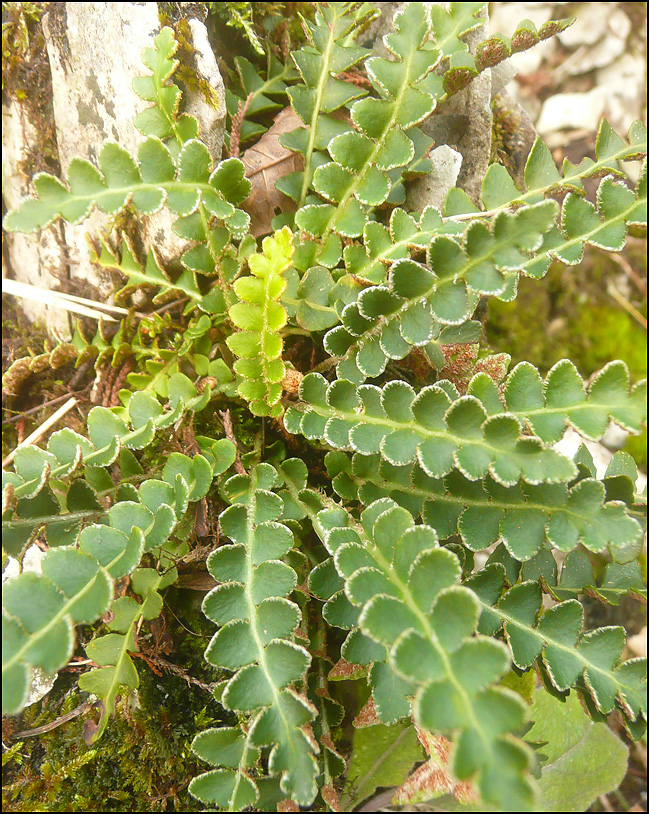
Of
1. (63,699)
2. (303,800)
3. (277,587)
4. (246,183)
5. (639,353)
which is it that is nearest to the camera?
(303,800)

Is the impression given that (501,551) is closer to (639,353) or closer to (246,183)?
(246,183)

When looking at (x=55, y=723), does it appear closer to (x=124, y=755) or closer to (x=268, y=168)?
(x=124, y=755)

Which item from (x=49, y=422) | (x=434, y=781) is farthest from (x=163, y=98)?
(x=434, y=781)

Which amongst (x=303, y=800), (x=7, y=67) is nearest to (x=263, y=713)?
(x=303, y=800)

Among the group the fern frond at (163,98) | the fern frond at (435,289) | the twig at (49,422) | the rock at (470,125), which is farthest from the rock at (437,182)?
the twig at (49,422)

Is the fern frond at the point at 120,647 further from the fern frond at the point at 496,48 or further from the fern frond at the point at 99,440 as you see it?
the fern frond at the point at 496,48

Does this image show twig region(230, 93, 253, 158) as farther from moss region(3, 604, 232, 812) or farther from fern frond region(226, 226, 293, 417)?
moss region(3, 604, 232, 812)
